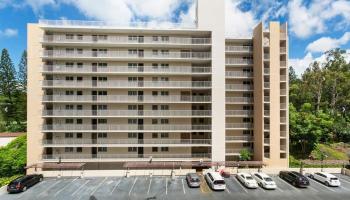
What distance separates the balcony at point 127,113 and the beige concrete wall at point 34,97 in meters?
1.98

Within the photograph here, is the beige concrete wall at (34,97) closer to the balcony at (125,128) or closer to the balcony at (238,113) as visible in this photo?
the balcony at (125,128)

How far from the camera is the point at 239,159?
42688 mm

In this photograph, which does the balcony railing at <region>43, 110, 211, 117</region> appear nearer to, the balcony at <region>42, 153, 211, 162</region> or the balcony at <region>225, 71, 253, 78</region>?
the balcony at <region>42, 153, 211, 162</region>

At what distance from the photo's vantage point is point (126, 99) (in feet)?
135

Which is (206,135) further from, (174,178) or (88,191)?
(88,191)

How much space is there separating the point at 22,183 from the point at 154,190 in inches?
670

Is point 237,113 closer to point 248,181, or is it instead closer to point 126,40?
point 248,181

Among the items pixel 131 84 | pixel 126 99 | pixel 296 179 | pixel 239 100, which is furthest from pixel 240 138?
pixel 131 84

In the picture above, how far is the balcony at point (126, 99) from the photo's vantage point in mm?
40562

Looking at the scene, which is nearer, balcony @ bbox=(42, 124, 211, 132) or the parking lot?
the parking lot

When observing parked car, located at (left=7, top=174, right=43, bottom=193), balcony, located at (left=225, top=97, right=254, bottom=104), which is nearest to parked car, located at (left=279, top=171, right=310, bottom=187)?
balcony, located at (left=225, top=97, right=254, bottom=104)

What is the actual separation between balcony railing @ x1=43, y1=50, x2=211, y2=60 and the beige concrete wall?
195 centimetres

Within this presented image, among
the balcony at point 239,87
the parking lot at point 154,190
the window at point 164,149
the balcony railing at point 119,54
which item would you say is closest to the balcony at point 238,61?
the balcony at point 239,87

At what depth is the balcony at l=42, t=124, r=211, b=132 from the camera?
40375mm
